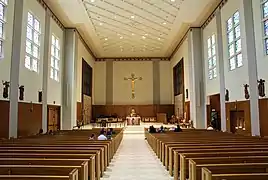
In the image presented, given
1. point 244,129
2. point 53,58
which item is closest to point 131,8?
point 53,58

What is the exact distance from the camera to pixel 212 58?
15.1 meters

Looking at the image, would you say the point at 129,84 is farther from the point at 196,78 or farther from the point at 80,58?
the point at 196,78

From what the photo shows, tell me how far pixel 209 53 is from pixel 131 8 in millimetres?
5119

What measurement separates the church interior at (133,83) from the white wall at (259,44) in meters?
0.04

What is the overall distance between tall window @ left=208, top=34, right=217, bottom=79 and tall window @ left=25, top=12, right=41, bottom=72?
906 cm

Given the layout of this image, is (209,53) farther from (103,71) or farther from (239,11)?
(103,71)

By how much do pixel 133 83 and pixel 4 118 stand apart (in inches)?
691

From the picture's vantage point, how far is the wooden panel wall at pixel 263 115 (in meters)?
9.14

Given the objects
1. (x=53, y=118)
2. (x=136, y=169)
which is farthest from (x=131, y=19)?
(x=136, y=169)

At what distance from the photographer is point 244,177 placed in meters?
2.28

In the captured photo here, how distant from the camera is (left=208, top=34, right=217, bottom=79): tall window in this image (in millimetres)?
14656

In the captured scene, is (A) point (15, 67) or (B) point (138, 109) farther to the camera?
(B) point (138, 109)

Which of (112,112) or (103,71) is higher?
(103,71)

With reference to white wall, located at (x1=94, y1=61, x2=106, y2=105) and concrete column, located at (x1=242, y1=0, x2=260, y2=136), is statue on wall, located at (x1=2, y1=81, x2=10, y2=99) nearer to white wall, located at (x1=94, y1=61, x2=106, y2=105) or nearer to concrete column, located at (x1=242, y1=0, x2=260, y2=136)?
concrete column, located at (x1=242, y1=0, x2=260, y2=136)
